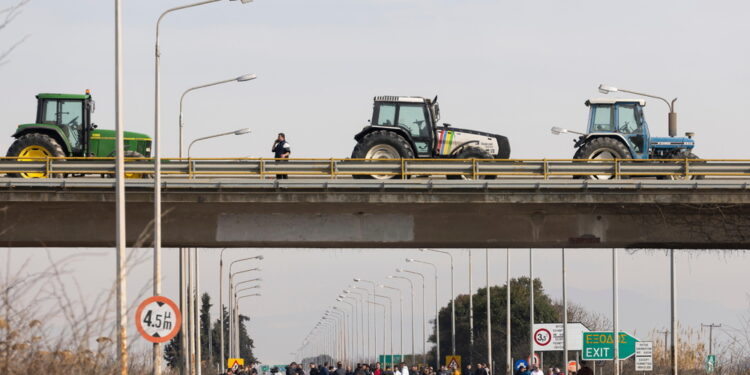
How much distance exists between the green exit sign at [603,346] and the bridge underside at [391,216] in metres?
10.2

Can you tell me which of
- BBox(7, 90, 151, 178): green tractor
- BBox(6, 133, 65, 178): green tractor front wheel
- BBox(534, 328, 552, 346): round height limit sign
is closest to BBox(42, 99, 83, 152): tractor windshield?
BBox(7, 90, 151, 178): green tractor

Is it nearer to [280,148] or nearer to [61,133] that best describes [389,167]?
[280,148]

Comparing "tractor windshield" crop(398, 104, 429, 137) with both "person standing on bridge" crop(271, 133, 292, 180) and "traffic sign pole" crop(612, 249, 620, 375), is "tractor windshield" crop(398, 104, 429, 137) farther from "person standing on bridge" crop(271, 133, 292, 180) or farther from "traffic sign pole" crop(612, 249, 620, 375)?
"traffic sign pole" crop(612, 249, 620, 375)

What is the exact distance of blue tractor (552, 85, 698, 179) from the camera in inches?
1433

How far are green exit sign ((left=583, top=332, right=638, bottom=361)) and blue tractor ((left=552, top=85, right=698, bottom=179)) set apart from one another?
942 centimetres

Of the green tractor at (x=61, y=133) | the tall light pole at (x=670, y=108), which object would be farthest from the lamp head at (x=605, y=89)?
the green tractor at (x=61, y=133)

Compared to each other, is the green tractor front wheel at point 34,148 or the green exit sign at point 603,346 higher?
the green tractor front wheel at point 34,148

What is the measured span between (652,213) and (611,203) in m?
1.39

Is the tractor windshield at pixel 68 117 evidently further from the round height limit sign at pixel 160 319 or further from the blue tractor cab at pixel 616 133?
the round height limit sign at pixel 160 319

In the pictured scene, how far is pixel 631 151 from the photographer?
36688mm

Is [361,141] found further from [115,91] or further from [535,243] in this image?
[115,91]

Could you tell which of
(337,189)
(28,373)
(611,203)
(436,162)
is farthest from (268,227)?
(28,373)

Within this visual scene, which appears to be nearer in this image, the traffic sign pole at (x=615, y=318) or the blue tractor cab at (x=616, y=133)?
the blue tractor cab at (x=616, y=133)

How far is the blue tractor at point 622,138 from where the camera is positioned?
3641 cm
